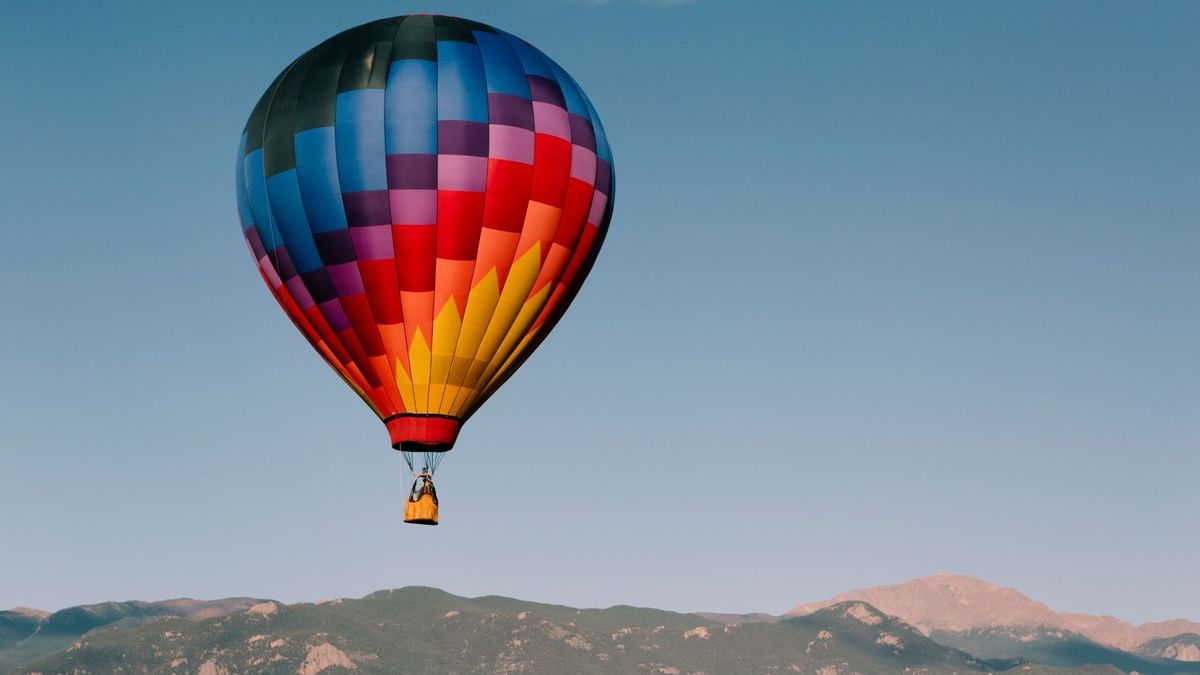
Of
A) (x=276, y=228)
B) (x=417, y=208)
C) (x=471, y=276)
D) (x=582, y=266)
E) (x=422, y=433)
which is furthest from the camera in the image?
(x=582, y=266)

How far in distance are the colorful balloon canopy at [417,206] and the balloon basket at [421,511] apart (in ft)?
11.7

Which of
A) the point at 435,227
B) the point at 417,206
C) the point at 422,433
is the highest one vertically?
the point at 417,206

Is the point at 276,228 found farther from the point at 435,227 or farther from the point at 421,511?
the point at 421,511

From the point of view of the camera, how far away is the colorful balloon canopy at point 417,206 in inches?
3228

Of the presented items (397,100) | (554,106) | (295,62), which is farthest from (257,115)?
(554,106)

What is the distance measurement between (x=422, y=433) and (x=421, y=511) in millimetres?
4423

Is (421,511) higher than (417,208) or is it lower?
lower

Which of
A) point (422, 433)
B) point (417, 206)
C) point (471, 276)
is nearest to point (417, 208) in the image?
point (417, 206)

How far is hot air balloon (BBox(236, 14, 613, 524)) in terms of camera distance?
8200cm

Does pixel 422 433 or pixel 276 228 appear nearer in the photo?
pixel 422 433

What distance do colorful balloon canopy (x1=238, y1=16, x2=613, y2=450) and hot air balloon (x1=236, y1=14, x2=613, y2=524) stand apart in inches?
3.0

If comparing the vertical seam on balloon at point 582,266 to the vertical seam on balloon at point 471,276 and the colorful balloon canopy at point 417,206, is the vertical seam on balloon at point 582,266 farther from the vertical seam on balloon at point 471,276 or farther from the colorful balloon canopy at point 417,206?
the vertical seam on balloon at point 471,276

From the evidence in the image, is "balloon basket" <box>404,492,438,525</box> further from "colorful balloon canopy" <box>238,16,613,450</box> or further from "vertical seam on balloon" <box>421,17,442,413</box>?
"vertical seam on balloon" <box>421,17,442,413</box>

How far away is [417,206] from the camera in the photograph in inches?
3231
